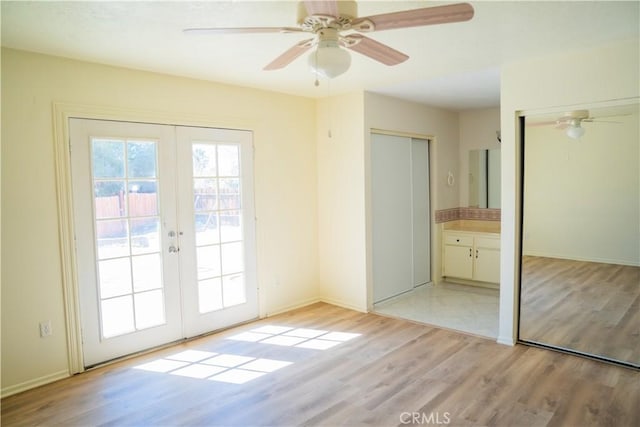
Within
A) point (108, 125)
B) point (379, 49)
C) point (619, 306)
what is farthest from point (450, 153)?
point (108, 125)

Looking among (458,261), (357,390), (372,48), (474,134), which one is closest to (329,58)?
(372,48)

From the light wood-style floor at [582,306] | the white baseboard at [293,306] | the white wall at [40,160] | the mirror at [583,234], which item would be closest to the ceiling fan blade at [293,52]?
the white wall at [40,160]

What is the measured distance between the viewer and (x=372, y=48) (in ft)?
7.30

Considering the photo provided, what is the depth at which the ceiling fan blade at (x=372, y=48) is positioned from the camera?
2076 mm

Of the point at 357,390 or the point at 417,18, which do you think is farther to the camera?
the point at 357,390

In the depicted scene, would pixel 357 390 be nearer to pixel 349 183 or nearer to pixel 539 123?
pixel 349 183

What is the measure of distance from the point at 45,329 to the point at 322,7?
A: 10.0ft

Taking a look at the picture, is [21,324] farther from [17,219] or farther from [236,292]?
[236,292]

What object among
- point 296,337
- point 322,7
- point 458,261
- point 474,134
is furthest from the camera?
point 474,134

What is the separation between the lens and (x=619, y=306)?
11.4 feet

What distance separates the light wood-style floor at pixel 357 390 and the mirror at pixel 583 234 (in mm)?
331

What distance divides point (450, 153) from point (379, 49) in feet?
13.0

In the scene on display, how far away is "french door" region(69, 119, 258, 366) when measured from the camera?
3.37 metres

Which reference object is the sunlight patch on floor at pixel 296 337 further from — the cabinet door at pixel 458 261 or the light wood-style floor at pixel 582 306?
the cabinet door at pixel 458 261
